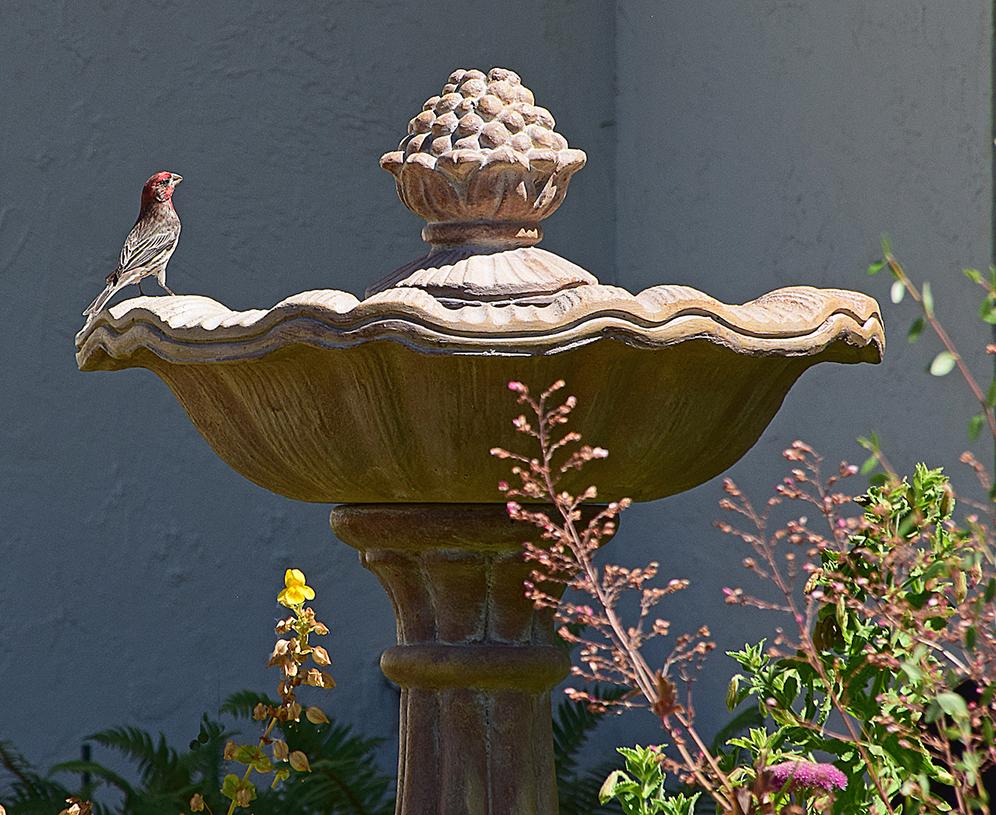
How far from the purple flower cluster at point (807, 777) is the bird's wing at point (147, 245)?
1409mm

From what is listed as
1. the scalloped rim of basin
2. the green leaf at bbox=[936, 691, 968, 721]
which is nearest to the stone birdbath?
the scalloped rim of basin

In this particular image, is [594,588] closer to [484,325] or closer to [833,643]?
[484,325]

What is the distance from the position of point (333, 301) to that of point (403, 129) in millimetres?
2905

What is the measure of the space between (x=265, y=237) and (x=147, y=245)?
1.95 metres

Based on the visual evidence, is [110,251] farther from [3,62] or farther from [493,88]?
[493,88]

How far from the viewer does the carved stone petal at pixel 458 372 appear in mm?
2086

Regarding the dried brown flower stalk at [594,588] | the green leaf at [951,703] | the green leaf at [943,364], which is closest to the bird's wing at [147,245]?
the dried brown flower stalk at [594,588]

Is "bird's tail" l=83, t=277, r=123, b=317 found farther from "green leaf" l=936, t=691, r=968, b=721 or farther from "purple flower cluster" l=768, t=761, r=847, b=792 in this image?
"green leaf" l=936, t=691, r=968, b=721

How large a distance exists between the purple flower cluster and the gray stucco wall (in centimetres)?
201

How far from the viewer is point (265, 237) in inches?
186

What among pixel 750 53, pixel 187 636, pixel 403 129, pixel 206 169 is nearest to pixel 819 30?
pixel 750 53

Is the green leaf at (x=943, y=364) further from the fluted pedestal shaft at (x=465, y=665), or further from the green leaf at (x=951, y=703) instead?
the fluted pedestal shaft at (x=465, y=665)

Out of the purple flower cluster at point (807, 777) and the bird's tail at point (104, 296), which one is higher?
the bird's tail at point (104, 296)

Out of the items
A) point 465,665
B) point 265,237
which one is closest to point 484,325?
point 465,665
